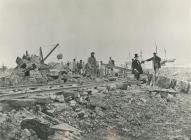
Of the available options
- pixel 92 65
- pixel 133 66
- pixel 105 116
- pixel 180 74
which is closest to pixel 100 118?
pixel 105 116

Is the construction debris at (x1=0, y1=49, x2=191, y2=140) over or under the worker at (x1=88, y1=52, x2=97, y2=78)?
under

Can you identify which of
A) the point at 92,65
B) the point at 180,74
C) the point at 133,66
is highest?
the point at 92,65

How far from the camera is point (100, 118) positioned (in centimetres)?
878

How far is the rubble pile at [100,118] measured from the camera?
23.1ft

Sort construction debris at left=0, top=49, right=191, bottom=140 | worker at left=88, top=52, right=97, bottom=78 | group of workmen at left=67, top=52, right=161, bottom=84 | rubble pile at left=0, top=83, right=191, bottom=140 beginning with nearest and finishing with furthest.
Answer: construction debris at left=0, top=49, right=191, bottom=140 < rubble pile at left=0, top=83, right=191, bottom=140 < group of workmen at left=67, top=52, right=161, bottom=84 < worker at left=88, top=52, right=97, bottom=78

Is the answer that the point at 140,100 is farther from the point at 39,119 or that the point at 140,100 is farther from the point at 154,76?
the point at 154,76

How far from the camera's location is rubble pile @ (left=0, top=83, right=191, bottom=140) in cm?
705

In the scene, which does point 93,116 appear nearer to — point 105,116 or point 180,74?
point 105,116

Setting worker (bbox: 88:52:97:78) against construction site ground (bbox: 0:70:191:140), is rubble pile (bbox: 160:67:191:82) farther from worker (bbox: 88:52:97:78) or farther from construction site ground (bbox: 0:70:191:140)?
construction site ground (bbox: 0:70:191:140)

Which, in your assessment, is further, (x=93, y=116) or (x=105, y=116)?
(x=105, y=116)

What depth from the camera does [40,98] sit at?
8.56 meters

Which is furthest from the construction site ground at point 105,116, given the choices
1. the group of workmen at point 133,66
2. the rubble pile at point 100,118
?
the group of workmen at point 133,66

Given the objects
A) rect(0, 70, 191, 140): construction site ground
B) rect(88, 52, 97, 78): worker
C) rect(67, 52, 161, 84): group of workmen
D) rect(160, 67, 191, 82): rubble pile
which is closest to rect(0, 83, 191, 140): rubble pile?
rect(0, 70, 191, 140): construction site ground

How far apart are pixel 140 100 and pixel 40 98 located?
3772mm
